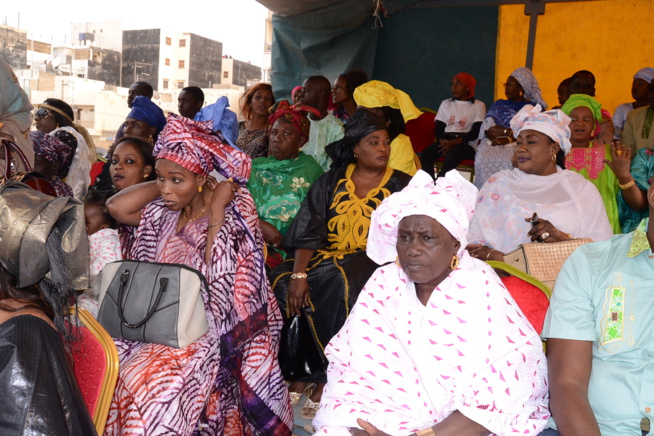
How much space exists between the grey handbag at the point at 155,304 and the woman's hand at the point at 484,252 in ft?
5.27

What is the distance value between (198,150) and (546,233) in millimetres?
1982

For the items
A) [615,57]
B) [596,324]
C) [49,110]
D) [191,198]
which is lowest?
[596,324]

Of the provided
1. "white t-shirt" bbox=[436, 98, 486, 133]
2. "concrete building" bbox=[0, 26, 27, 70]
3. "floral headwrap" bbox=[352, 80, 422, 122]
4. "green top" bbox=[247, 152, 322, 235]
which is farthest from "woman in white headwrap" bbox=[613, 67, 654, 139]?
"concrete building" bbox=[0, 26, 27, 70]

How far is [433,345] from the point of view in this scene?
2.46 meters

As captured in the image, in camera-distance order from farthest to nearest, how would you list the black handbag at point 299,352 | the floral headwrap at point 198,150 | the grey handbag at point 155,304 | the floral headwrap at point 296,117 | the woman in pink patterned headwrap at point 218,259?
the floral headwrap at point 296,117
the black handbag at point 299,352
the floral headwrap at point 198,150
the woman in pink patterned headwrap at point 218,259
the grey handbag at point 155,304

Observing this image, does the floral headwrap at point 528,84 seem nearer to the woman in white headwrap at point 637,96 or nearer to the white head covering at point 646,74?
the woman in white headwrap at point 637,96

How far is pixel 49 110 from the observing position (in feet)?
21.6

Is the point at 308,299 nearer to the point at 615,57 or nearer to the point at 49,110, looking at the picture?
the point at 49,110

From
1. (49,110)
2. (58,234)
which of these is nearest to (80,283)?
(58,234)

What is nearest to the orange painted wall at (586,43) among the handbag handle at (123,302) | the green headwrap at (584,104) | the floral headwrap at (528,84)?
the floral headwrap at (528,84)

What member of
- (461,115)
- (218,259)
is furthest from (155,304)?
(461,115)

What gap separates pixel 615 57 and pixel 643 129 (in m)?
1.48

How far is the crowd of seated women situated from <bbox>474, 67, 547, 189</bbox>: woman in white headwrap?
0.17ft

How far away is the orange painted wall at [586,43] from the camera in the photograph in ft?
23.1
